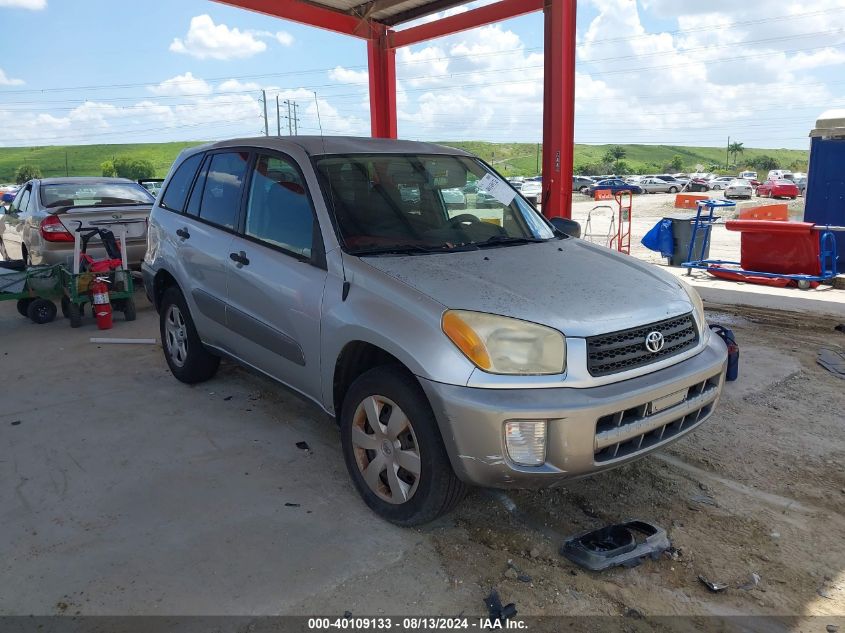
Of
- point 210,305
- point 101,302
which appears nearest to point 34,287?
point 101,302

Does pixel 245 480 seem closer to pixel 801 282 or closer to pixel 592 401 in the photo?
pixel 592 401

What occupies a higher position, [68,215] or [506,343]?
[68,215]

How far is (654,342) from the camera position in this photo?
303cm

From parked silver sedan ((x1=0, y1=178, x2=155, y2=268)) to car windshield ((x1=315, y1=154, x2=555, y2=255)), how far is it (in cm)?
529

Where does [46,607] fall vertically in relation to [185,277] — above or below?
below

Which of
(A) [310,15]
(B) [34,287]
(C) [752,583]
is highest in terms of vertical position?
(A) [310,15]

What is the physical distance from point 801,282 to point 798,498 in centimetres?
694

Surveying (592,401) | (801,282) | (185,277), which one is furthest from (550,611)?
(801,282)

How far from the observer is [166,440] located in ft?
14.0

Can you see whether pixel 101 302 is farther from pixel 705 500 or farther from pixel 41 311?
pixel 705 500

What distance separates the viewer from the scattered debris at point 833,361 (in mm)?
5530

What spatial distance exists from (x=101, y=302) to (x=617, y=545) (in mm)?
6216

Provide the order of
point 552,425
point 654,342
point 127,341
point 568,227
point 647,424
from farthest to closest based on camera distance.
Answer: point 127,341 < point 568,227 < point 654,342 < point 647,424 < point 552,425

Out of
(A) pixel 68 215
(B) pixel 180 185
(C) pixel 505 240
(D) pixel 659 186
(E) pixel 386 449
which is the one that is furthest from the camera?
(D) pixel 659 186
